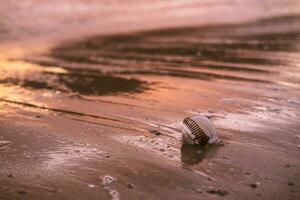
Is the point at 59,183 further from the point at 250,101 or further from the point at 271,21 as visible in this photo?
the point at 271,21

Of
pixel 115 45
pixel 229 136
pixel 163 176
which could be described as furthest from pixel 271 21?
pixel 163 176

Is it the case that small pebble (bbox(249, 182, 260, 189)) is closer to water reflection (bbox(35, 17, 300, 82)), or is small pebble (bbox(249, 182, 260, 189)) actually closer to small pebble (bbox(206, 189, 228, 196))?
small pebble (bbox(206, 189, 228, 196))

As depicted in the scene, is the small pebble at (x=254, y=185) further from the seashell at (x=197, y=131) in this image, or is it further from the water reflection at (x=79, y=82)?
the water reflection at (x=79, y=82)

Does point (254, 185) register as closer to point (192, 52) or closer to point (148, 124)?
point (148, 124)

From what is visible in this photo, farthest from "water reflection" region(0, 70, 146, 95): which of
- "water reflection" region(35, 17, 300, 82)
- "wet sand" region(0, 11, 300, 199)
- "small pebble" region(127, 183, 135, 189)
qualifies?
"small pebble" region(127, 183, 135, 189)

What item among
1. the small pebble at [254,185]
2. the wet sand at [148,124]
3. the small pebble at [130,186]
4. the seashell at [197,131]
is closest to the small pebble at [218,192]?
the wet sand at [148,124]
